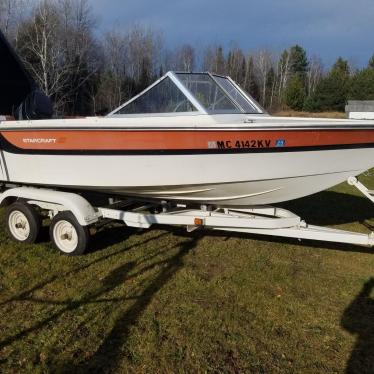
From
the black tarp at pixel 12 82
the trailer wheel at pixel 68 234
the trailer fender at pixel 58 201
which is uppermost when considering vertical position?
the black tarp at pixel 12 82

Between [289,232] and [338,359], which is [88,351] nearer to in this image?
[338,359]

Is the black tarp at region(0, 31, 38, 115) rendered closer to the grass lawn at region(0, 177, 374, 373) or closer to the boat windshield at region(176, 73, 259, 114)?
the grass lawn at region(0, 177, 374, 373)

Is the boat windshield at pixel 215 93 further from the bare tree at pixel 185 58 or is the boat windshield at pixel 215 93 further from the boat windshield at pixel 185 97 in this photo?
the bare tree at pixel 185 58

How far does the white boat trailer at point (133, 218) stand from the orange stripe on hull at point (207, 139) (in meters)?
0.50

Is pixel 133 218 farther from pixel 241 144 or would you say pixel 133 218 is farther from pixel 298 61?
pixel 298 61

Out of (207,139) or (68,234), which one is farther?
(68,234)

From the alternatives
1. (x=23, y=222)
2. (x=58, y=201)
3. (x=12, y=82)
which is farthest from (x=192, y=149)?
(x=12, y=82)

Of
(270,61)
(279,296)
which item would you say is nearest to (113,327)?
(279,296)

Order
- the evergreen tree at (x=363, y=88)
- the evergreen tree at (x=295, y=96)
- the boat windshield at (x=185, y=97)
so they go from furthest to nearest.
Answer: the evergreen tree at (x=295, y=96) < the evergreen tree at (x=363, y=88) < the boat windshield at (x=185, y=97)

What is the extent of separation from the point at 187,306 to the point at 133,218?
1.27 m

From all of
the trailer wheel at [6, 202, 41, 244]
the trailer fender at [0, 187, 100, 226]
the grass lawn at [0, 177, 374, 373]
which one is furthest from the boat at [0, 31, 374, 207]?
the grass lawn at [0, 177, 374, 373]

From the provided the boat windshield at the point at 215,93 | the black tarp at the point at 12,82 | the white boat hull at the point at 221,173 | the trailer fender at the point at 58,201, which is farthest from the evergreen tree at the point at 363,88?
the trailer fender at the point at 58,201

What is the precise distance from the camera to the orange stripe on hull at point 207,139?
12.4 feet

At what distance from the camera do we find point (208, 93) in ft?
14.6
